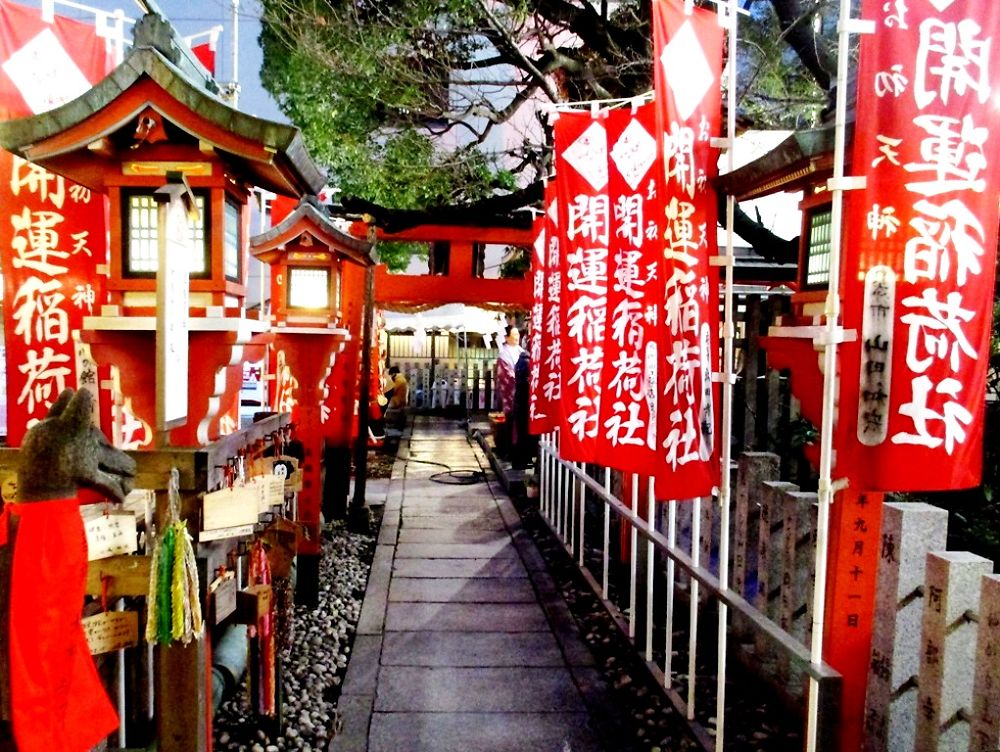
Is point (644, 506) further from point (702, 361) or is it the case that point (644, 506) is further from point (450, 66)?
point (450, 66)

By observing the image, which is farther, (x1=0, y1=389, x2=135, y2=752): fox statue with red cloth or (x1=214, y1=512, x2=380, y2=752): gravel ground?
(x1=214, y1=512, x2=380, y2=752): gravel ground

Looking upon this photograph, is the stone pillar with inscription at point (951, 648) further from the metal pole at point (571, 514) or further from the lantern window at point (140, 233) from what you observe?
the metal pole at point (571, 514)

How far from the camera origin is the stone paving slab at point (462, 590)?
8578 millimetres

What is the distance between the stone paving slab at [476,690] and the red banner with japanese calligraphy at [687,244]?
8.19 ft

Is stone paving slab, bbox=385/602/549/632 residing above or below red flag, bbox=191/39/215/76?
below

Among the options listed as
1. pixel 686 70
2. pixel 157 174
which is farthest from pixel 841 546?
pixel 157 174

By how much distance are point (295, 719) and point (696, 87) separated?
5422 millimetres

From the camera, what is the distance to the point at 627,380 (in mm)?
5793

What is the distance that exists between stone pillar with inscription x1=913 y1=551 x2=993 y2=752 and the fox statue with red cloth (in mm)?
4152

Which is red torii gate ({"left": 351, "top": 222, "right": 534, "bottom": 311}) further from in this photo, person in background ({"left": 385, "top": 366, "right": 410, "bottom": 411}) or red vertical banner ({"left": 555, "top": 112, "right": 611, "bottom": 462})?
red vertical banner ({"left": 555, "top": 112, "right": 611, "bottom": 462})

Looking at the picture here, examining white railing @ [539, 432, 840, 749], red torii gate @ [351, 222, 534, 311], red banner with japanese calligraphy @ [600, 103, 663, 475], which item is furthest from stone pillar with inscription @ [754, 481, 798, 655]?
red torii gate @ [351, 222, 534, 311]

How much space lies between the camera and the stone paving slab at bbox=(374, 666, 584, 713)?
608 cm

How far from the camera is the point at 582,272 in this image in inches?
266

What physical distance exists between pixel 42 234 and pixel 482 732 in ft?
16.9
